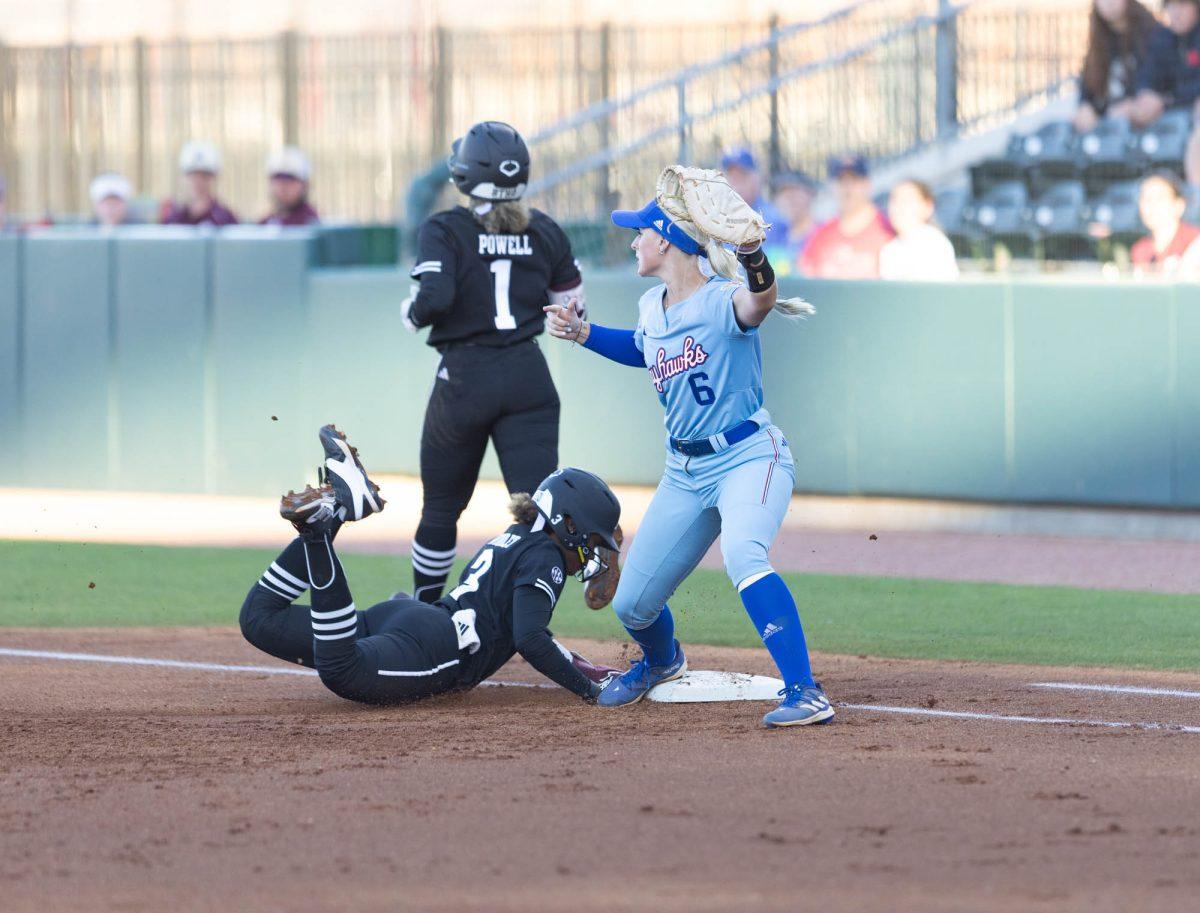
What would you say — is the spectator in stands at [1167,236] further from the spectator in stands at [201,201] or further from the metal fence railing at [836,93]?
the spectator in stands at [201,201]

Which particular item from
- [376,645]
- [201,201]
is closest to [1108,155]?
[201,201]

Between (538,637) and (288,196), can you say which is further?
(288,196)

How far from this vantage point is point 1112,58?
1458cm

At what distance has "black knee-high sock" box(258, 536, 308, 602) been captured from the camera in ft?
21.6

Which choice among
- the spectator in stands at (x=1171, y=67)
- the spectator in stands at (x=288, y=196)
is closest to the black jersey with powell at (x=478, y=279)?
the spectator in stands at (x=288, y=196)

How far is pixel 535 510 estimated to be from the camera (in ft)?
22.1

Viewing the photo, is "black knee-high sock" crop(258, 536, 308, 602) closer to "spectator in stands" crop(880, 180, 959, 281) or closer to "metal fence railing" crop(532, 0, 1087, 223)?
"spectator in stands" crop(880, 180, 959, 281)

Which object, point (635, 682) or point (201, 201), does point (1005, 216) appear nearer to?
point (201, 201)

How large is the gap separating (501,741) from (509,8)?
63.3ft

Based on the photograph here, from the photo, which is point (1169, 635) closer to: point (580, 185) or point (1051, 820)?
point (1051, 820)

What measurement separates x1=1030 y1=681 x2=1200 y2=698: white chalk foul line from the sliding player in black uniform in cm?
179

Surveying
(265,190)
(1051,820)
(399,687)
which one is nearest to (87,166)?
(265,190)

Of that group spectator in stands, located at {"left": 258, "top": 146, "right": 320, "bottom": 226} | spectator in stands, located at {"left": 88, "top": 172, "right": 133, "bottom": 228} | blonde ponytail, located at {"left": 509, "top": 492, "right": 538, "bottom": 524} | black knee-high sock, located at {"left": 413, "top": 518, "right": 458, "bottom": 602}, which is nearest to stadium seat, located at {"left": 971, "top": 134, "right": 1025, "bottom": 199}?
spectator in stands, located at {"left": 258, "top": 146, "right": 320, "bottom": 226}

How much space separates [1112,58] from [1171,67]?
44 cm
